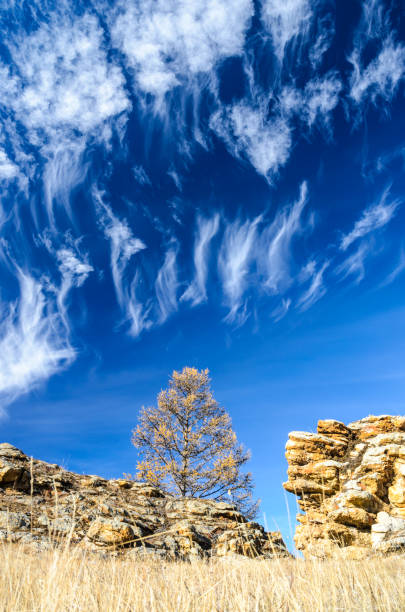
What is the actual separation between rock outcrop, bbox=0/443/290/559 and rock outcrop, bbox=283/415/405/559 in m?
1.79

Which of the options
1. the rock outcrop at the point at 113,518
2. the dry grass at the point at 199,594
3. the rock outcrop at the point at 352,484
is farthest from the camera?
the rock outcrop at the point at 352,484

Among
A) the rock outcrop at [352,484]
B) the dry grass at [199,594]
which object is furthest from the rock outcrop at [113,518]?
the dry grass at [199,594]

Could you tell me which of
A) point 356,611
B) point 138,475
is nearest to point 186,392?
point 138,475

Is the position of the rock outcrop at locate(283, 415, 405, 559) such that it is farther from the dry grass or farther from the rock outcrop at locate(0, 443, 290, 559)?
the dry grass

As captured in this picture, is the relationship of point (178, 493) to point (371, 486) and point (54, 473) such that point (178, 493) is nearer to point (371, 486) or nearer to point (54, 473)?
point (54, 473)

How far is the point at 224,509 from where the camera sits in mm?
16625

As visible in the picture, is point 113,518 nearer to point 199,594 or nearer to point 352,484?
point 352,484

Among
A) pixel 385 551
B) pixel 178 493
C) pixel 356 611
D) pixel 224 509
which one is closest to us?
pixel 356 611

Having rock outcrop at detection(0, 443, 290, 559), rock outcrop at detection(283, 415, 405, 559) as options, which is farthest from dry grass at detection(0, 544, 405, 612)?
rock outcrop at detection(283, 415, 405, 559)

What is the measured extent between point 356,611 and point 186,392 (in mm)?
21804

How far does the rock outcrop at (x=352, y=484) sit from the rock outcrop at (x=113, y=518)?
5.86ft

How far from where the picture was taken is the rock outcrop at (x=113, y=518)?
1117 cm

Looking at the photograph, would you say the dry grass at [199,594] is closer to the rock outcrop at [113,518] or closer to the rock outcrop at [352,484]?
the rock outcrop at [113,518]

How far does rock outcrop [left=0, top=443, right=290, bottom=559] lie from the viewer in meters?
11.2
